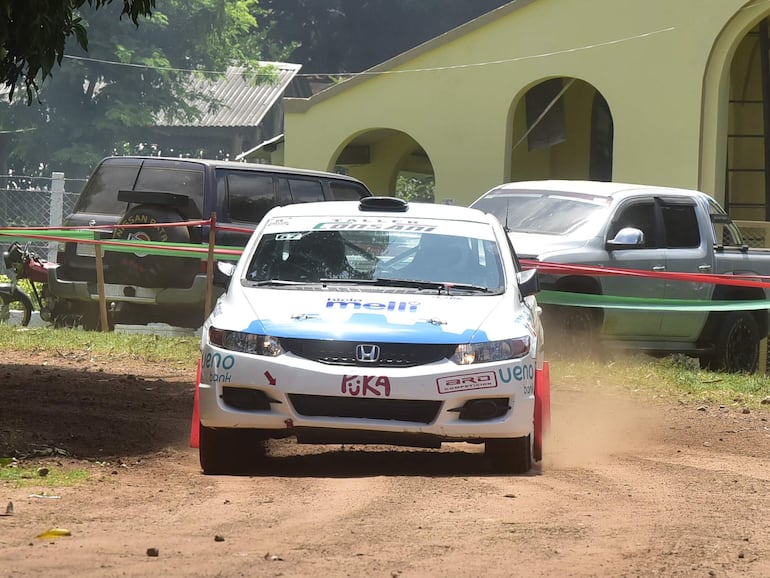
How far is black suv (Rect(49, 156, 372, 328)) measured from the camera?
15664 millimetres

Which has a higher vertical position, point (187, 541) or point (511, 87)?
point (511, 87)

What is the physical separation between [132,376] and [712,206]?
22.0 feet

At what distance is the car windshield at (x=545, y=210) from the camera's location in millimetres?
14742

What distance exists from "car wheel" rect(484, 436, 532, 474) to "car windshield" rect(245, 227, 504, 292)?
889 millimetres

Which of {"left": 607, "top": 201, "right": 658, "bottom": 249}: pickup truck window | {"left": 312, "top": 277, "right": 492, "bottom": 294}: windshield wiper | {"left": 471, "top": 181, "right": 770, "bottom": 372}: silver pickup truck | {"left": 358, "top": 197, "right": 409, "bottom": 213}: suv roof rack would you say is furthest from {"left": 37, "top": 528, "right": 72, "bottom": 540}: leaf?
{"left": 607, "top": 201, "right": 658, "bottom": 249}: pickup truck window

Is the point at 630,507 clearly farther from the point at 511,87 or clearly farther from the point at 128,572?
the point at 511,87

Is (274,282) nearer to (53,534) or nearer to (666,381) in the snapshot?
(53,534)

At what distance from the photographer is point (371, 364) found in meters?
7.60

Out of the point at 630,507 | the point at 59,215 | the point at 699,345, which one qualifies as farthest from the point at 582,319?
the point at 59,215

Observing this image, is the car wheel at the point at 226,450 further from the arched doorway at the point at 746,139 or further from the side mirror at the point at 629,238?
the arched doorway at the point at 746,139

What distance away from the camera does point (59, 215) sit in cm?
2402

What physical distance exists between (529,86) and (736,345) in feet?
28.3

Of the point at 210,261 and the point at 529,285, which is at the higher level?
the point at 529,285

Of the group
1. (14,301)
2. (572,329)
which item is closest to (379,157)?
(14,301)
